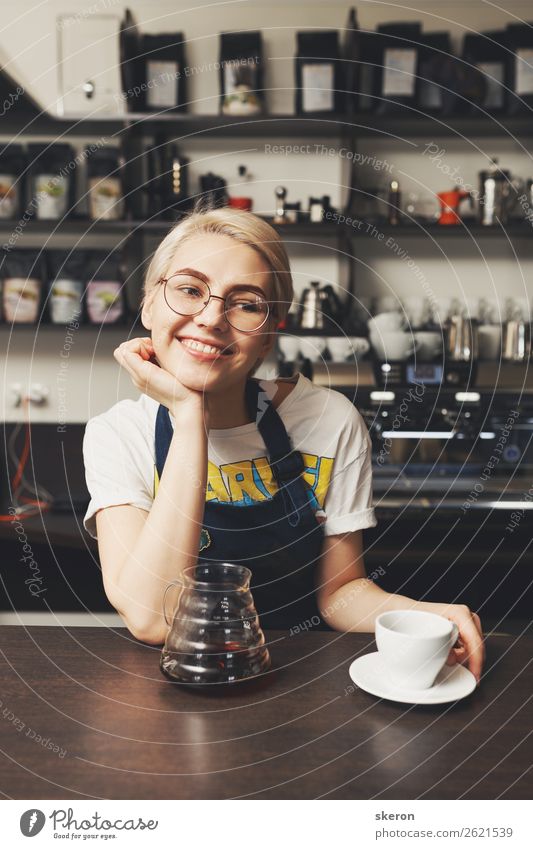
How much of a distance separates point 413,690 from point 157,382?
535mm

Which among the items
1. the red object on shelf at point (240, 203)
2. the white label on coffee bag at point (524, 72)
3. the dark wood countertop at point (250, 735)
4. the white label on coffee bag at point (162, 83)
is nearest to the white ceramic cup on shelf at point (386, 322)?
the red object on shelf at point (240, 203)

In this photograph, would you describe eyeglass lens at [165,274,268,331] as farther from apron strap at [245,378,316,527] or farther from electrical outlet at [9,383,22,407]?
electrical outlet at [9,383,22,407]

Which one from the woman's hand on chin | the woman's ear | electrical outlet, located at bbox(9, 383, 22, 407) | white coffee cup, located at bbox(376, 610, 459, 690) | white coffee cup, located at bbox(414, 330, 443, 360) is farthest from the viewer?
electrical outlet, located at bbox(9, 383, 22, 407)

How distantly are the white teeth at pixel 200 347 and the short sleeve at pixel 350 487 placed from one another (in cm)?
29

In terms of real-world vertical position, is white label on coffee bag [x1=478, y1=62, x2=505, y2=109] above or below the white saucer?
above

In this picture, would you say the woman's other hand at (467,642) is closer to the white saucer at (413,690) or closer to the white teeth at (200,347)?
the white saucer at (413,690)

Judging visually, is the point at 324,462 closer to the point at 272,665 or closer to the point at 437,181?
the point at 272,665

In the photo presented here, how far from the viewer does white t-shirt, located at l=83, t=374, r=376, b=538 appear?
1.13 m

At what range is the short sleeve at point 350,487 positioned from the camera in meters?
1.17

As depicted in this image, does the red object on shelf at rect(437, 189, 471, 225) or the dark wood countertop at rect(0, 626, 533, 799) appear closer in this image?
the dark wood countertop at rect(0, 626, 533, 799)

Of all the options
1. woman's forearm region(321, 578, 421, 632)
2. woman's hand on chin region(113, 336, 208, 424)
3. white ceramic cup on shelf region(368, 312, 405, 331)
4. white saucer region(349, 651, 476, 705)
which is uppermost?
white ceramic cup on shelf region(368, 312, 405, 331)

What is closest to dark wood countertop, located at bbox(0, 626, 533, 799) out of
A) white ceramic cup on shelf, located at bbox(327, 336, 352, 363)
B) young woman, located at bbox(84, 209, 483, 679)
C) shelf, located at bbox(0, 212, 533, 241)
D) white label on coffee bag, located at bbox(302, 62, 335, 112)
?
young woman, located at bbox(84, 209, 483, 679)

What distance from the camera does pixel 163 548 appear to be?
2.92 feet

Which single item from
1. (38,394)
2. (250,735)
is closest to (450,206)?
(38,394)
